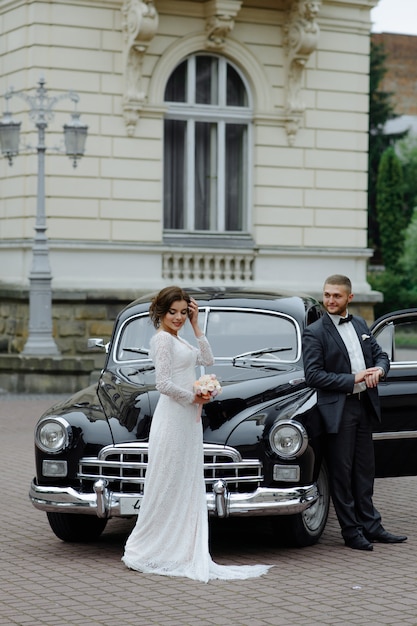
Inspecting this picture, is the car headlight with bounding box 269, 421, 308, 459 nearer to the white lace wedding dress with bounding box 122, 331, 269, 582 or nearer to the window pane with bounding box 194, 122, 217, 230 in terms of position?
the white lace wedding dress with bounding box 122, 331, 269, 582

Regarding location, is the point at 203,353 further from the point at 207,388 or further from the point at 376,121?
the point at 376,121

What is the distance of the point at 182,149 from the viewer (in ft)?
81.9

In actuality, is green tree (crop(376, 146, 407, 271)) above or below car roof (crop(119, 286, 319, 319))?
above

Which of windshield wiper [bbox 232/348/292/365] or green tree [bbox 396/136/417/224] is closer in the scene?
windshield wiper [bbox 232/348/292/365]

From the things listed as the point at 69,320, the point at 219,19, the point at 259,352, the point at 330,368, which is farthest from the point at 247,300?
the point at 219,19

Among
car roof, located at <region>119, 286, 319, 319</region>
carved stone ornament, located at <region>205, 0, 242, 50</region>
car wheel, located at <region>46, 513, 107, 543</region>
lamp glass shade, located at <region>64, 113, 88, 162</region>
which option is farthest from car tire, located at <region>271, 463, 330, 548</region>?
carved stone ornament, located at <region>205, 0, 242, 50</region>

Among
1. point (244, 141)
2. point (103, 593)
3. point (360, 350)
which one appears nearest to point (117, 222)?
point (244, 141)

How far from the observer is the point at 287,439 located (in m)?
8.85

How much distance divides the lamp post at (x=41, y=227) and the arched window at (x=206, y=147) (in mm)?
2947

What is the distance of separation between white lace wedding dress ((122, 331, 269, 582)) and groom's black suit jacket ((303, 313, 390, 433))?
1007 mm

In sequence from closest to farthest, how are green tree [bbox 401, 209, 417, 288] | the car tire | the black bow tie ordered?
the car tire < the black bow tie < green tree [bbox 401, 209, 417, 288]

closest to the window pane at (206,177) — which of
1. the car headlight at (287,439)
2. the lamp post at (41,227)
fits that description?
the lamp post at (41,227)

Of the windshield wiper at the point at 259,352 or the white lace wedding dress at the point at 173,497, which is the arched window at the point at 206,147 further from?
the white lace wedding dress at the point at 173,497

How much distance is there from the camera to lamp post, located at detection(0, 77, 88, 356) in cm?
2180
